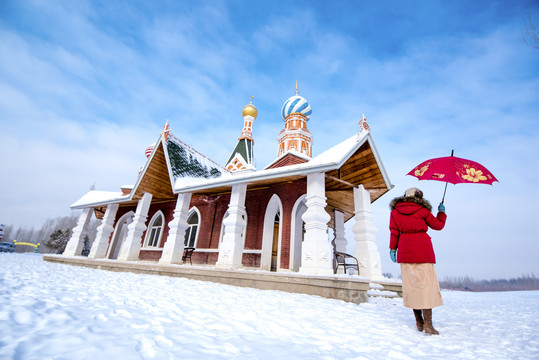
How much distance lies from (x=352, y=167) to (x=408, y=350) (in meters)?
6.03

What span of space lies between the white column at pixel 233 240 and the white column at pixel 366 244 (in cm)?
345

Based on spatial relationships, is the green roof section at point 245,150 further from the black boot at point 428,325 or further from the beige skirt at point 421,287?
the black boot at point 428,325

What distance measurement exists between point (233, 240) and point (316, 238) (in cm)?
272

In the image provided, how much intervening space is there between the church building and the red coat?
2.75m

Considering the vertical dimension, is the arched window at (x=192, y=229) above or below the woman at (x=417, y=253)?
above

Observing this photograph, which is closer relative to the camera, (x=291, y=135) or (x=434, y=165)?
(x=434, y=165)

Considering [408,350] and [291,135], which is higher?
[291,135]

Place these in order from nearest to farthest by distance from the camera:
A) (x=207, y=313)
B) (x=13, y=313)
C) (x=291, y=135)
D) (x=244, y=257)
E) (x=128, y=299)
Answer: (x=13, y=313)
(x=207, y=313)
(x=128, y=299)
(x=244, y=257)
(x=291, y=135)

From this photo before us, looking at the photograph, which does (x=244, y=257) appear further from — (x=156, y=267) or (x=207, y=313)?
(x=207, y=313)

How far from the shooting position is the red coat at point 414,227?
3.17 meters

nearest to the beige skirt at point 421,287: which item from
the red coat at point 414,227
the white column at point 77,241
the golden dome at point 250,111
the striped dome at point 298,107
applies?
the red coat at point 414,227

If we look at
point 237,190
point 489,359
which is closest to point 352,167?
point 237,190

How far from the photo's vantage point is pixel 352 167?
7895mm

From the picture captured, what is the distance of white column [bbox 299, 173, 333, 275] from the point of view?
5.77m
